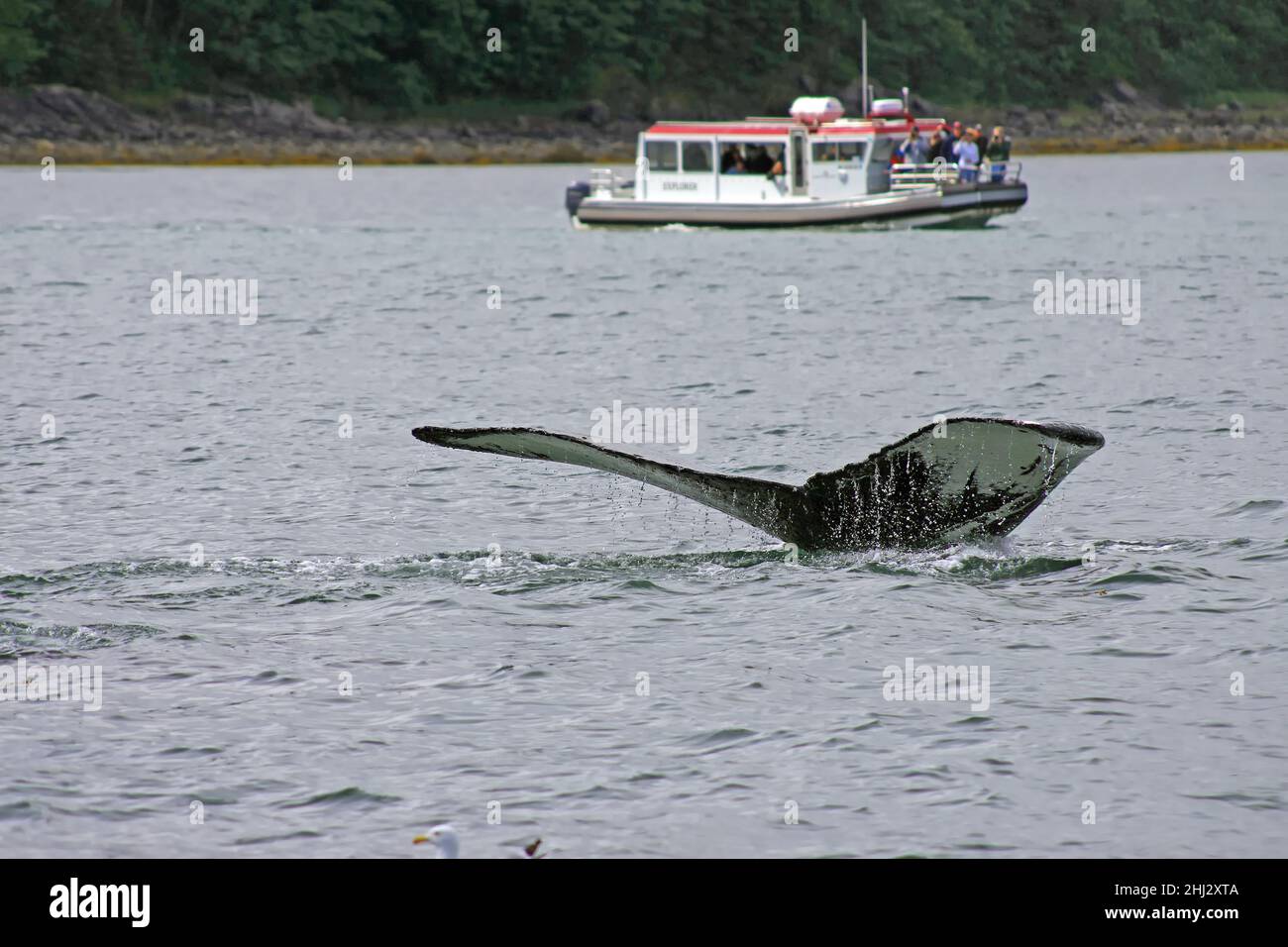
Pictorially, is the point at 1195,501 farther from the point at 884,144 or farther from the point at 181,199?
the point at 181,199

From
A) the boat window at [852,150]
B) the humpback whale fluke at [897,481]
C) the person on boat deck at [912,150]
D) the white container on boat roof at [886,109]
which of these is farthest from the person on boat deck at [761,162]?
the humpback whale fluke at [897,481]

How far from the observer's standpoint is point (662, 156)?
64.9m

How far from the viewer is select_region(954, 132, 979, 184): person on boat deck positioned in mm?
63812

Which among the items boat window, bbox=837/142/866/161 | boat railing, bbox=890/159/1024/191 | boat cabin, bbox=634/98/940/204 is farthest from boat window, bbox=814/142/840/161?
boat railing, bbox=890/159/1024/191

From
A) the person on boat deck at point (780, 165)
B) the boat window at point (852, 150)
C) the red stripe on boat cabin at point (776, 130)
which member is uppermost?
the red stripe on boat cabin at point (776, 130)

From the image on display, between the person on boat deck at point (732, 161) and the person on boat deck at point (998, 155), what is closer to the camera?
the person on boat deck at point (732, 161)

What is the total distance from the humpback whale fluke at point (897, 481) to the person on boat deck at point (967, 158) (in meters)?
49.3

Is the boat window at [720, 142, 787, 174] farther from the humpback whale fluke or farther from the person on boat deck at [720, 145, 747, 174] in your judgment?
the humpback whale fluke

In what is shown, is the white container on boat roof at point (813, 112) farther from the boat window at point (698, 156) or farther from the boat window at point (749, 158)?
the boat window at point (698, 156)

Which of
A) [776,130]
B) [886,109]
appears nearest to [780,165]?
[776,130]

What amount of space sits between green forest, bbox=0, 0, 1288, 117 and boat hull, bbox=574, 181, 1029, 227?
76752 mm

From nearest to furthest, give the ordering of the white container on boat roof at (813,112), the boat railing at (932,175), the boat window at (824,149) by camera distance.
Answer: the boat railing at (932,175)
the boat window at (824,149)
the white container on boat roof at (813,112)

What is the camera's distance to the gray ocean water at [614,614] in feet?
35.8

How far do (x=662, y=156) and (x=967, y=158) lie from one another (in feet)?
33.0
